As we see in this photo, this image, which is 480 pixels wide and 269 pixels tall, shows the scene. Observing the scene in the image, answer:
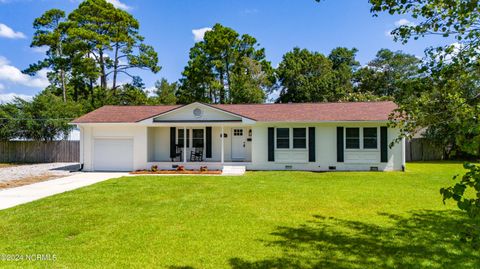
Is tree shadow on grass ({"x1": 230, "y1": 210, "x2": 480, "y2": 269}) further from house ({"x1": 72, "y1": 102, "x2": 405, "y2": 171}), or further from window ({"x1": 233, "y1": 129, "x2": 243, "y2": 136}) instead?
window ({"x1": 233, "y1": 129, "x2": 243, "y2": 136})

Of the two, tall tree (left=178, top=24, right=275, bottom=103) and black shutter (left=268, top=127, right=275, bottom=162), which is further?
tall tree (left=178, top=24, right=275, bottom=103)

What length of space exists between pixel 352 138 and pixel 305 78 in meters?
23.1

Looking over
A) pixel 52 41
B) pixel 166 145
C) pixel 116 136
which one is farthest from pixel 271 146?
pixel 52 41

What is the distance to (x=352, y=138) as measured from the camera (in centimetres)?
1777

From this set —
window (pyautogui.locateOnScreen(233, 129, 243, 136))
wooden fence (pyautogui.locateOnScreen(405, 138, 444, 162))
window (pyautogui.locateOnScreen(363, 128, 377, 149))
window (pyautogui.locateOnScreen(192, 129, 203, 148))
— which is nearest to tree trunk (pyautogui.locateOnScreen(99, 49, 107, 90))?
window (pyautogui.locateOnScreen(192, 129, 203, 148))

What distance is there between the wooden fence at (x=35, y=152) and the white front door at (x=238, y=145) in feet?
41.5

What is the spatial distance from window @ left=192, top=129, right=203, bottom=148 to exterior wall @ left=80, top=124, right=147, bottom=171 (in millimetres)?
2778

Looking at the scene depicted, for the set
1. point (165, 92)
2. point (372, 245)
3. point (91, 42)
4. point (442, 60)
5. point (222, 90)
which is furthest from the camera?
point (165, 92)

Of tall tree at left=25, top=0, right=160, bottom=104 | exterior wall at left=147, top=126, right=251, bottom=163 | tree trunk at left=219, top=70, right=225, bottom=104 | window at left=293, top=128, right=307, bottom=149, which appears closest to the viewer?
window at left=293, top=128, right=307, bottom=149

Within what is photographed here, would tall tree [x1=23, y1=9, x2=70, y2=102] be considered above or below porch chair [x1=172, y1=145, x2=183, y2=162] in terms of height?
above

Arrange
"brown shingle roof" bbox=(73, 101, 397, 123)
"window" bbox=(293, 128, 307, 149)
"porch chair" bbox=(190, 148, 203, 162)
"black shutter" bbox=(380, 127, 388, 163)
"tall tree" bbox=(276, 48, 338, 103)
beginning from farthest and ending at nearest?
"tall tree" bbox=(276, 48, 338, 103) → "porch chair" bbox=(190, 148, 203, 162) → "window" bbox=(293, 128, 307, 149) → "brown shingle roof" bbox=(73, 101, 397, 123) → "black shutter" bbox=(380, 127, 388, 163)

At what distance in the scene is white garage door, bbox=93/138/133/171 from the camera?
1880 cm

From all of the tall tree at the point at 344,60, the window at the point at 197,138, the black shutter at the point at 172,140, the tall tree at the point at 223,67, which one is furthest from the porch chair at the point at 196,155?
the tall tree at the point at 344,60

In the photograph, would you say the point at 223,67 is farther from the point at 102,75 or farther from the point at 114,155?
the point at 114,155
